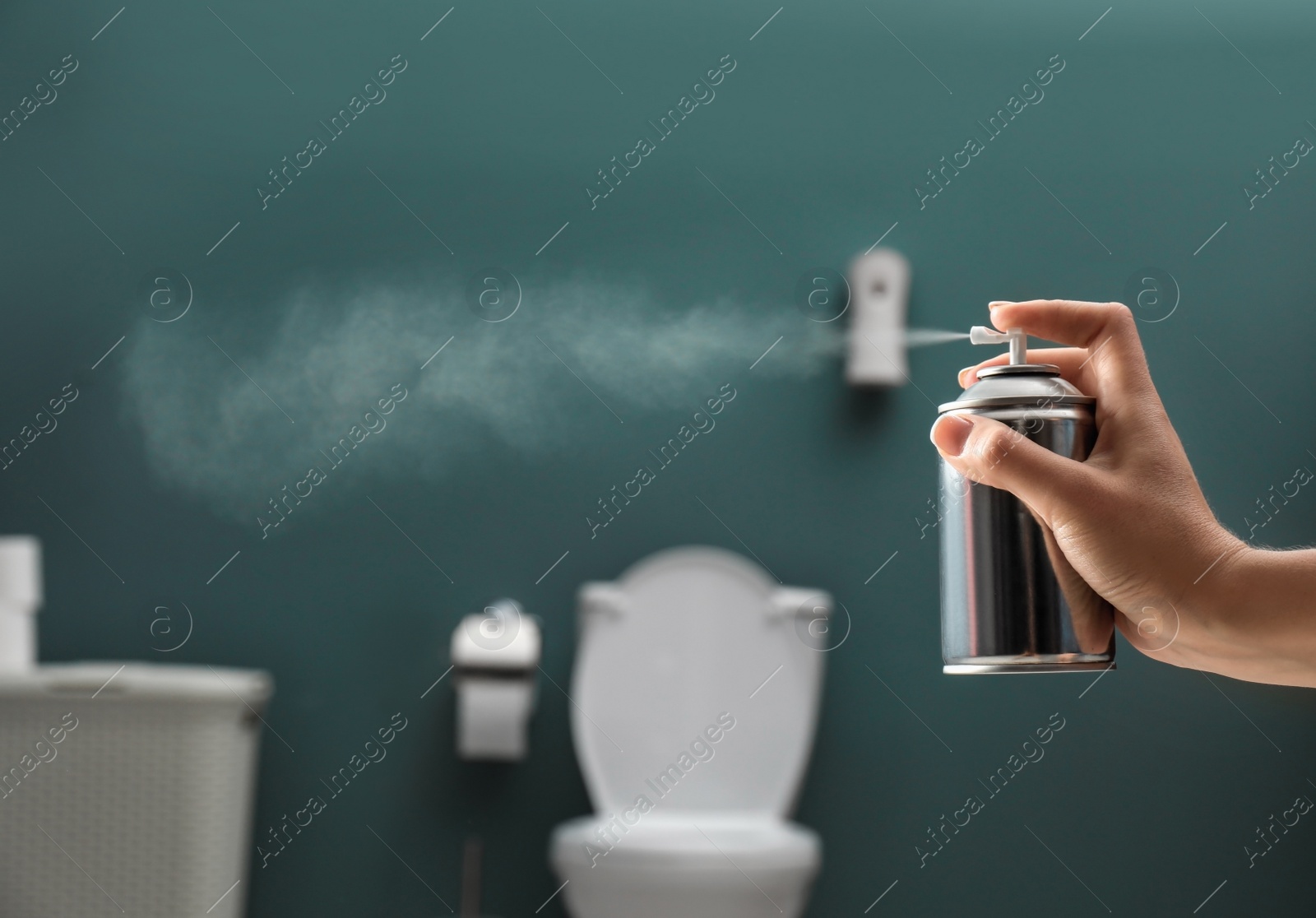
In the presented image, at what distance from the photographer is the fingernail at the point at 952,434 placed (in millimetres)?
766

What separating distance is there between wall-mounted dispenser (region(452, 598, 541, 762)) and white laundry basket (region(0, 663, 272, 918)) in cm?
44

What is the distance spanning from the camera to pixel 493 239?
2359 millimetres

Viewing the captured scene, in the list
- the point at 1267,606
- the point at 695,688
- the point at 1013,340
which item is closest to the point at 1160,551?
the point at 1267,606

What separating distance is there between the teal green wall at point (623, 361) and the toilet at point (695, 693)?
0.16 meters

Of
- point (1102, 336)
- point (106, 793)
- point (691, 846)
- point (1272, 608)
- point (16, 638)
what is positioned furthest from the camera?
point (16, 638)

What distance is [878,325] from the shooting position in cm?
233

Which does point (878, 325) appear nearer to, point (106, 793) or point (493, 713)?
point (493, 713)

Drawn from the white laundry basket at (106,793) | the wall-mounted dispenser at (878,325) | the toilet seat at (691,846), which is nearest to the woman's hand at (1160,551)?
the toilet seat at (691,846)

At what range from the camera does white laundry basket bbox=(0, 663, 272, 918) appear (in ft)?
6.47

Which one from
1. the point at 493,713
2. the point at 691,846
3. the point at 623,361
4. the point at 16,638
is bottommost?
the point at 691,846

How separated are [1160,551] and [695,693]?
152cm

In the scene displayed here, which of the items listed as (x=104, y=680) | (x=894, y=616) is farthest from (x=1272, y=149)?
(x=104, y=680)

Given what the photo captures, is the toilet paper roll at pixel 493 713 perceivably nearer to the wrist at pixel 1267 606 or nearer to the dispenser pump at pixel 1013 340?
the dispenser pump at pixel 1013 340

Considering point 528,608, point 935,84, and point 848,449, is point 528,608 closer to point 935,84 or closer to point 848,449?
point 848,449
